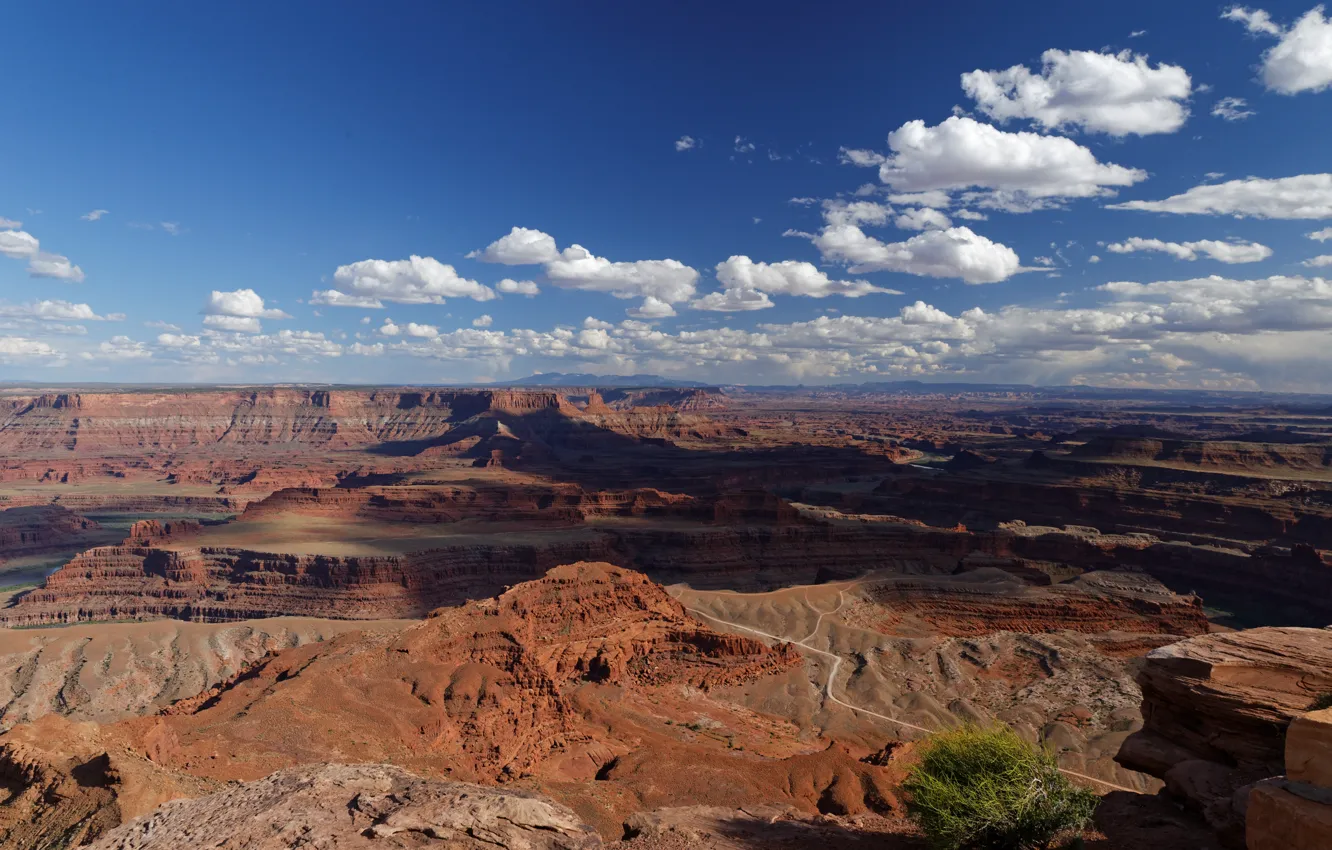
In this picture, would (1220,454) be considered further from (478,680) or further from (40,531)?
(40,531)

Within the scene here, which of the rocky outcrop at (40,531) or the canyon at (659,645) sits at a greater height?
the canyon at (659,645)

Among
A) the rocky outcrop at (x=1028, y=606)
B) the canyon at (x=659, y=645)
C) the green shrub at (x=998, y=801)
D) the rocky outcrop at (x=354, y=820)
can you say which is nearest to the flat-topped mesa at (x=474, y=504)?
the canyon at (x=659, y=645)

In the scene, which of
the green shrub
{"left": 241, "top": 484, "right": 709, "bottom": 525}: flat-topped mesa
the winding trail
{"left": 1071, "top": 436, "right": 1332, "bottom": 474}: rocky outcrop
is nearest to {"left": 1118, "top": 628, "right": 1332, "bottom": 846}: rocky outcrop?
the green shrub

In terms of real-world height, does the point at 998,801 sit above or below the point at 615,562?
above

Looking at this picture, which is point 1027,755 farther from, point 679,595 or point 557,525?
point 557,525

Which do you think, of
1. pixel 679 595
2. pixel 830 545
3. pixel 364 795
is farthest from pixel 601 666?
pixel 830 545

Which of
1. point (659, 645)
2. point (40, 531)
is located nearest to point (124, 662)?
point (659, 645)

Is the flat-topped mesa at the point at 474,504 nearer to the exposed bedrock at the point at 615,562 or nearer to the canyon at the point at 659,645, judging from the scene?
the canyon at the point at 659,645
